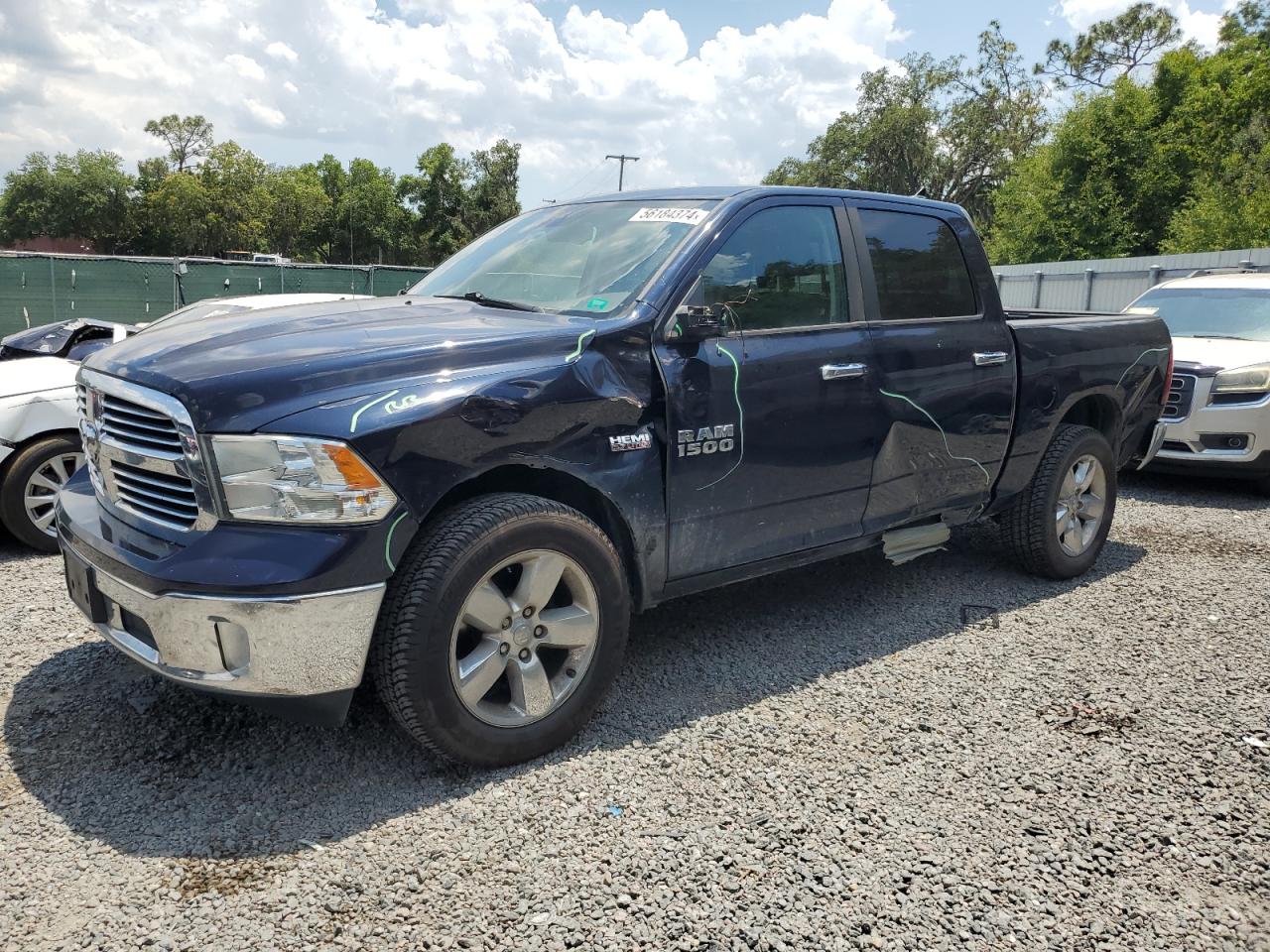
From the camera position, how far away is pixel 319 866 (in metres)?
2.63

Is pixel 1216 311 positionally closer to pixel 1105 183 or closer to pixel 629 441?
pixel 629 441

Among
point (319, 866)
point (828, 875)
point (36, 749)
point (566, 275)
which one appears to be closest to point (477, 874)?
point (319, 866)

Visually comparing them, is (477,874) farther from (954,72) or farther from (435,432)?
(954,72)

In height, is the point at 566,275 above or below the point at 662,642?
above

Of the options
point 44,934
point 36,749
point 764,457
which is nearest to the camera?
point 44,934

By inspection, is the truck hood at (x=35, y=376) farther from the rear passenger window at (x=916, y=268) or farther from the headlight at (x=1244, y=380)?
the headlight at (x=1244, y=380)

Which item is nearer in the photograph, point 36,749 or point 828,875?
point 828,875

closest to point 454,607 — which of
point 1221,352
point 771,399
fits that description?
point 771,399

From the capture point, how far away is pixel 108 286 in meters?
19.7

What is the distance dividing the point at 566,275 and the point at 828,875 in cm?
234

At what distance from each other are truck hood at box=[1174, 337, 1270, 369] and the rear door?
4166 mm

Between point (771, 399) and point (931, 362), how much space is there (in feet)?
3.45

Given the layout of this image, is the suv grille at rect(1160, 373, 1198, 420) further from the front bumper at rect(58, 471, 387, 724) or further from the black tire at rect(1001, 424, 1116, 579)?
the front bumper at rect(58, 471, 387, 724)

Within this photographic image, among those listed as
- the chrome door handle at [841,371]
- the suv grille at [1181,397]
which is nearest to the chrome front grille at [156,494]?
the chrome door handle at [841,371]
